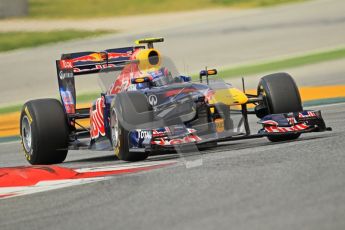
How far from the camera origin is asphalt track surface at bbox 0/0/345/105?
86.3 ft

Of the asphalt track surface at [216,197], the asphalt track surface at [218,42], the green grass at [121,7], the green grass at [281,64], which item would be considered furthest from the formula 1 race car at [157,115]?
the green grass at [121,7]

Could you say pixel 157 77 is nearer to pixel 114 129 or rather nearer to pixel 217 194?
pixel 114 129

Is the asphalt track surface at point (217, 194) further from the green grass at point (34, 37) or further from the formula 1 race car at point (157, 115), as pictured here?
the green grass at point (34, 37)

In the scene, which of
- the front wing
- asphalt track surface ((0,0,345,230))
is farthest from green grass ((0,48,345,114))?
the front wing

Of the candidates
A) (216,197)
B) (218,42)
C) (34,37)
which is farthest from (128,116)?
(34,37)

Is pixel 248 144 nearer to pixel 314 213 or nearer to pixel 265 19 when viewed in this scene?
pixel 314 213

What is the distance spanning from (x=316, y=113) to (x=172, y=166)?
1.97m

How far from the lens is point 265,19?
1236 inches

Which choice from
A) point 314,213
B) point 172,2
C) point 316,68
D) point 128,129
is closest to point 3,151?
point 128,129

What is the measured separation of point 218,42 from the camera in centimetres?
2916

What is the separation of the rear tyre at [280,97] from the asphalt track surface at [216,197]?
963 mm

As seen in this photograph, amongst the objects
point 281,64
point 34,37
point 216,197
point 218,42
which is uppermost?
point 216,197

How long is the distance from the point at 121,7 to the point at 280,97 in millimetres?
25561

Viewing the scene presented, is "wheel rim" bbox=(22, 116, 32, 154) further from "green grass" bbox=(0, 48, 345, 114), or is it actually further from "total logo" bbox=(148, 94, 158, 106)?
"green grass" bbox=(0, 48, 345, 114)
